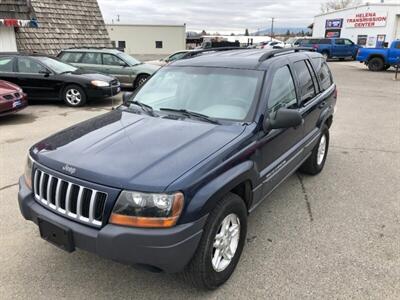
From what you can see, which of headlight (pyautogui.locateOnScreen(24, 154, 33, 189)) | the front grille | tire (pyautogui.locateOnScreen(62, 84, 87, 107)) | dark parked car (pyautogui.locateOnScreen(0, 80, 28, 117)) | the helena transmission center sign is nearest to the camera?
the front grille

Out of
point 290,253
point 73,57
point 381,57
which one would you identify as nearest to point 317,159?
point 290,253

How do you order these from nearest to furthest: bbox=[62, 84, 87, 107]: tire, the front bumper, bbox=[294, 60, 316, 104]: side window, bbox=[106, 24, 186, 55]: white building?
the front bumper
bbox=[294, 60, 316, 104]: side window
bbox=[62, 84, 87, 107]: tire
bbox=[106, 24, 186, 55]: white building

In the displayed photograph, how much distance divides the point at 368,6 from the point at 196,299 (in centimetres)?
3947

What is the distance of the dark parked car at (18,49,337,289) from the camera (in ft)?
7.73

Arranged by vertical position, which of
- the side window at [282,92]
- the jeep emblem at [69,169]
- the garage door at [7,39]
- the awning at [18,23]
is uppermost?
the awning at [18,23]

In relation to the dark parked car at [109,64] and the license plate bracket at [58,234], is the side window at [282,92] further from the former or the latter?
the dark parked car at [109,64]

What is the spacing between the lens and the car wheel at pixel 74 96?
34.0 ft

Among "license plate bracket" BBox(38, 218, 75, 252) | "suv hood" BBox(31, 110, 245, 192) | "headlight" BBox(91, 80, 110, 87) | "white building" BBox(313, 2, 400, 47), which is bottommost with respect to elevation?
"license plate bracket" BBox(38, 218, 75, 252)

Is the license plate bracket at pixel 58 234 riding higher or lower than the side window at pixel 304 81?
lower

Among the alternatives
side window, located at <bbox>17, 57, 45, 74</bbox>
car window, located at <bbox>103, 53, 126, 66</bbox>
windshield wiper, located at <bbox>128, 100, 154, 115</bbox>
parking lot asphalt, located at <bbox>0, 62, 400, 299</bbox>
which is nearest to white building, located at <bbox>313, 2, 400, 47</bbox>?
car window, located at <bbox>103, 53, 126, 66</bbox>

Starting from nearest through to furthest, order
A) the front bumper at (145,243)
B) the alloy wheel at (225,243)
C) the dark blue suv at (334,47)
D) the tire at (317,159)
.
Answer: the front bumper at (145,243) < the alloy wheel at (225,243) < the tire at (317,159) < the dark blue suv at (334,47)

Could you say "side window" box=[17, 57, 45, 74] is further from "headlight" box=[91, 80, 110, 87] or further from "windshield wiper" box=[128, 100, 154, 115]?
"windshield wiper" box=[128, 100, 154, 115]

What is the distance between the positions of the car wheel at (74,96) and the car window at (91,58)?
2.99 meters

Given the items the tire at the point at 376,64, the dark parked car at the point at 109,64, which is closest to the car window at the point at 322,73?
the dark parked car at the point at 109,64
